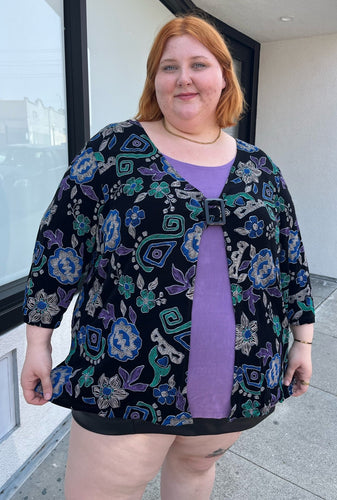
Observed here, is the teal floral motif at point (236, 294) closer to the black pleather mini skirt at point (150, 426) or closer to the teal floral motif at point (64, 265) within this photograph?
the black pleather mini skirt at point (150, 426)

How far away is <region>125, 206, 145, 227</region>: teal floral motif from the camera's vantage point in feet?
3.59

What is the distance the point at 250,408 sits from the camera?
1.19 metres

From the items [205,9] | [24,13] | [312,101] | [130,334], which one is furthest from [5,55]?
[312,101]

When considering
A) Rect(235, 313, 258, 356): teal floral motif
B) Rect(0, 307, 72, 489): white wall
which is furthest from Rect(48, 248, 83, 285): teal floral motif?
Rect(0, 307, 72, 489): white wall

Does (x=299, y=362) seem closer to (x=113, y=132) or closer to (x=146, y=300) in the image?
(x=146, y=300)

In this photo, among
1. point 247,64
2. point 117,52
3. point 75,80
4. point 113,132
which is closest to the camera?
point 113,132

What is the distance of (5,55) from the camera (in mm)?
2086

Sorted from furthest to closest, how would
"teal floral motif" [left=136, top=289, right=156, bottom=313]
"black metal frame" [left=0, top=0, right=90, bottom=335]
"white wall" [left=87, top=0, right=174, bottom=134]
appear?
"white wall" [left=87, top=0, right=174, bottom=134] < "black metal frame" [left=0, top=0, right=90, bottom=335] < "teal floral motif" [left=136, top=289, right=156, bottom=313]

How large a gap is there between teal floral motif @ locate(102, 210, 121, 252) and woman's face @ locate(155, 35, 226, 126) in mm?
354

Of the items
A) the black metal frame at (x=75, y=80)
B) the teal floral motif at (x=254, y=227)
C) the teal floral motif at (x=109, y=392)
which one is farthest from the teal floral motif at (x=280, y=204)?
the black metal frame at (x=75, y=80)

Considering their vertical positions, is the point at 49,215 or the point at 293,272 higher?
the point at 49,215

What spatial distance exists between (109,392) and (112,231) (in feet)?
1.39

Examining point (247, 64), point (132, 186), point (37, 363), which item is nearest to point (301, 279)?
point (132, 186)

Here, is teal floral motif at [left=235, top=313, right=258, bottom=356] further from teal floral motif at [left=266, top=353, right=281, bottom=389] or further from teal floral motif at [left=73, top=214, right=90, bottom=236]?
teal floral motif at [left=73, top=214, right=90, bottom=236]
